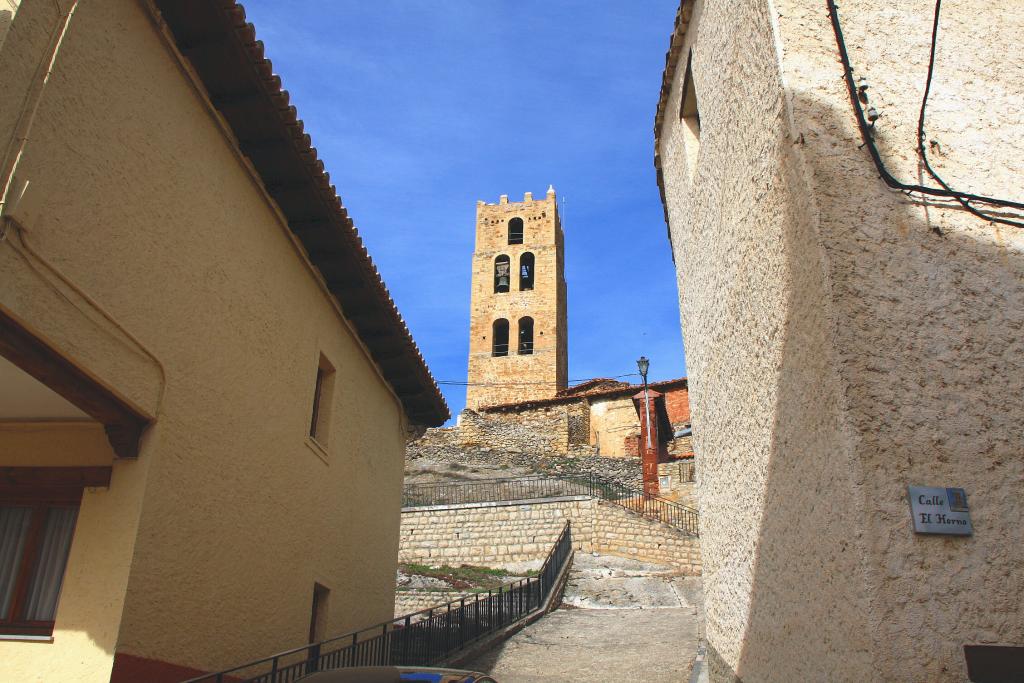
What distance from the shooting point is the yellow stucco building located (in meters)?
4.95

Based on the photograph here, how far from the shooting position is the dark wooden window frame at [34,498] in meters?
5.77

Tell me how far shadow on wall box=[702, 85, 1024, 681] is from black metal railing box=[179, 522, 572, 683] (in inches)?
185

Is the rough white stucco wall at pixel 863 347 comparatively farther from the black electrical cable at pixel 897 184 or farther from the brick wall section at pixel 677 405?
the brick wall section at pixel 677 405

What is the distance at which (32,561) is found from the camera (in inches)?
236

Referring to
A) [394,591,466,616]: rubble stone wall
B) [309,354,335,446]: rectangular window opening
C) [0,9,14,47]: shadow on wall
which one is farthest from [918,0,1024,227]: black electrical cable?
[394,591,466,616]: rubble stone wall

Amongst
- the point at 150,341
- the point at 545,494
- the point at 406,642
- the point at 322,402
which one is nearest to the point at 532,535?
the point at 545,494

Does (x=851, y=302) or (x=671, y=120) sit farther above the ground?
(x=671, y=120)

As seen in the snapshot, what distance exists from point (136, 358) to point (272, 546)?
302 cm

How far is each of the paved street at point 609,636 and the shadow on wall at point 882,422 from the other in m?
5.55

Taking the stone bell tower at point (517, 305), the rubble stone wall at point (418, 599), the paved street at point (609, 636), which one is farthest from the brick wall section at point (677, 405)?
the rubble stone wall at point (418, 599)

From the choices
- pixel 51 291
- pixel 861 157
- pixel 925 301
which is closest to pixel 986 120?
pixel 861 157

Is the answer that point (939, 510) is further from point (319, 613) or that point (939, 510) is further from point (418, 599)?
point (418, 599)

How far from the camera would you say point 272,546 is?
797 cm

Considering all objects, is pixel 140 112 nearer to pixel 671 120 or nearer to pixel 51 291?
pixel 51 291
